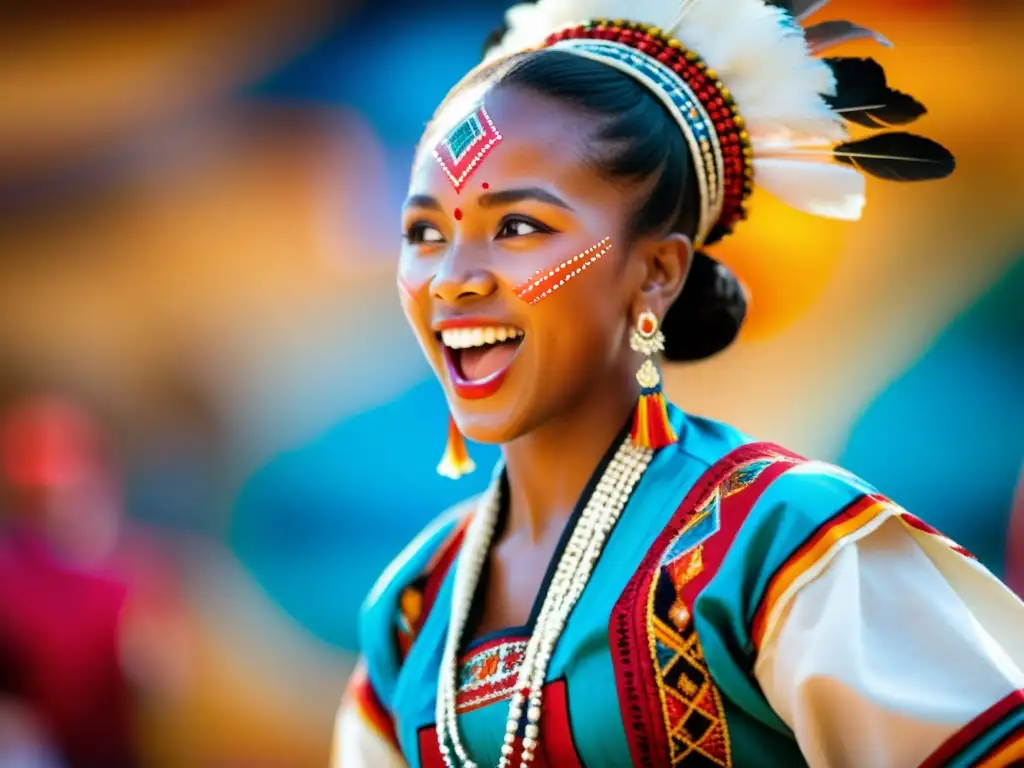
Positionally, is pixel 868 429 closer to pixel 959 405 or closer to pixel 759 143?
pixel 959 405

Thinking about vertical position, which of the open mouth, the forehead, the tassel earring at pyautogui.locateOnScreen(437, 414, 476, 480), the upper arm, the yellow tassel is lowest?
the upper arm

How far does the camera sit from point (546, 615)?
1.56 metres

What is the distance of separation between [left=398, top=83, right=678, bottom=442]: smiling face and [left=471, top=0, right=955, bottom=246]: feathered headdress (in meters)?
0.15

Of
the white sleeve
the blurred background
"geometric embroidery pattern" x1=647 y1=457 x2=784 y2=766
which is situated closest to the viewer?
the white sleeve

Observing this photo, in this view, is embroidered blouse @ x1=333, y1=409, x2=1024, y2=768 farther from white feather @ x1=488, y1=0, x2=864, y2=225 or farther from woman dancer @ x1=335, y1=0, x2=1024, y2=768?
white feather @ x1=488, y1=0, x2=864, y2=225

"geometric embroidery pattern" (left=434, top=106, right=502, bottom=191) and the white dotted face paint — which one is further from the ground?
"geometric embroidery pattern" (left=434, top=106, right=502, bottom=191)

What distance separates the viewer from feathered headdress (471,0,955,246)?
5.42ft

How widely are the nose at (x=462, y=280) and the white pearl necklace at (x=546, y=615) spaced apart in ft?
0.98

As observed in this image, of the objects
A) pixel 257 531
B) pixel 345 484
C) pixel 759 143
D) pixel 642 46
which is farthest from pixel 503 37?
pixel 257 531

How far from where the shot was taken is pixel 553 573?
1598 millimetres

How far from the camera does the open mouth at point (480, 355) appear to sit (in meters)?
1.56

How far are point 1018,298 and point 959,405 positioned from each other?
36 centimetres

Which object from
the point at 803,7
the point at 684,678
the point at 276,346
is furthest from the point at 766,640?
the point at 276,346

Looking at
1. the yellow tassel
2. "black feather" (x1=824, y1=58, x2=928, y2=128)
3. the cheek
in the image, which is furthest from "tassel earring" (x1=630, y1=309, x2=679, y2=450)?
"black feather" (x1=824, y1=58, x2=928, y2=128)
